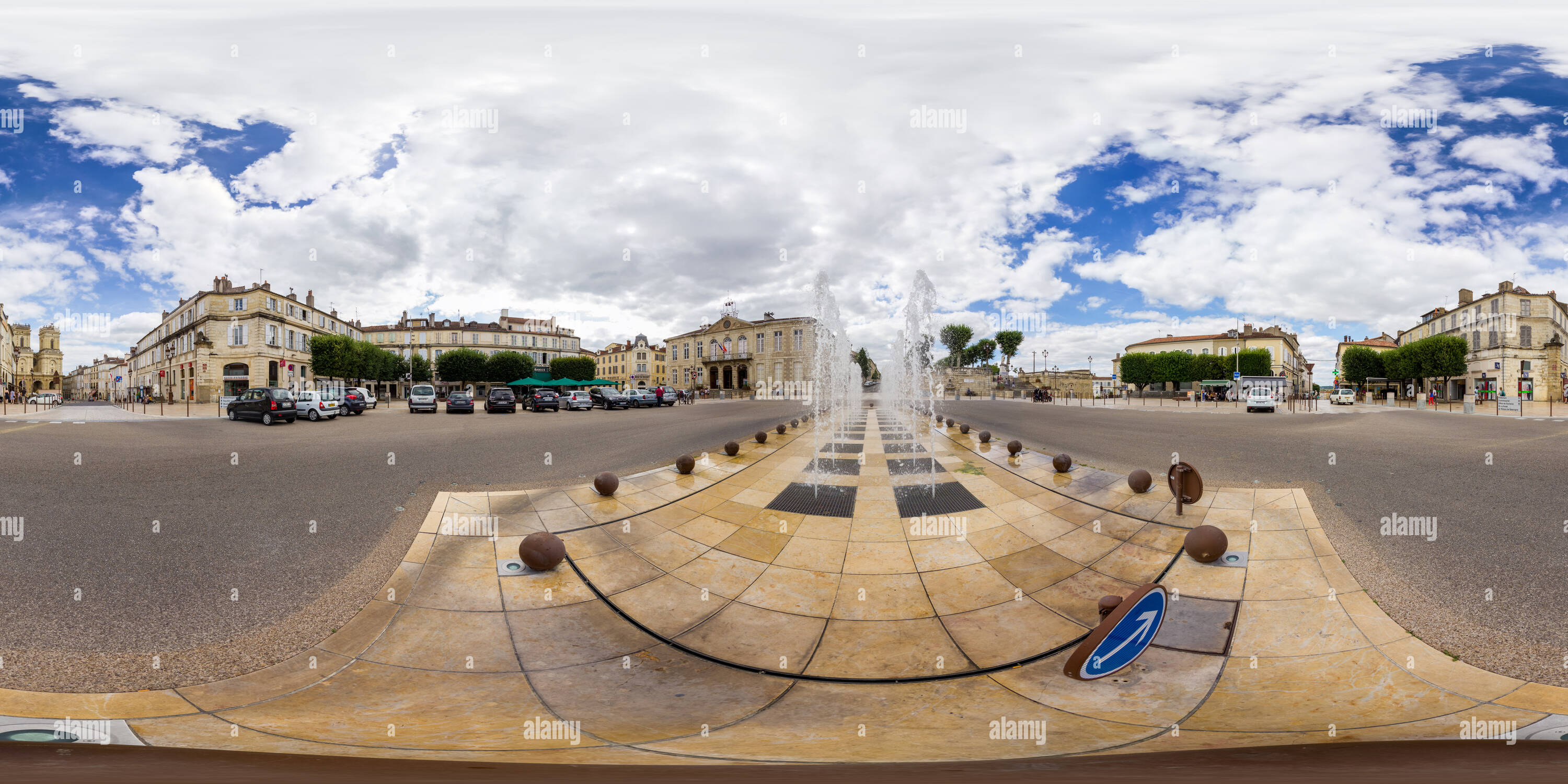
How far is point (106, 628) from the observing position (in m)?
3.99

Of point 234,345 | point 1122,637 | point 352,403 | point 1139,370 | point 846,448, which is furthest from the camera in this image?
point 1139,370

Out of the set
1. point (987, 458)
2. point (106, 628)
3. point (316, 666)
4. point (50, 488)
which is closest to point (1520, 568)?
point (987, 458)

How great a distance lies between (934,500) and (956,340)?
86.0m

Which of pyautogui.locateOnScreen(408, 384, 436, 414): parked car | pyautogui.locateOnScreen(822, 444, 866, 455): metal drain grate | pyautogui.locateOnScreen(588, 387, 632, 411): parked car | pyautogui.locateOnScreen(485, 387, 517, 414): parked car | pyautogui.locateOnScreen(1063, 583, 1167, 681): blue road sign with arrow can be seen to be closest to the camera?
pyautogui.locateOnScreen(1063, 583, 1167, 681): blue road sign with arrow

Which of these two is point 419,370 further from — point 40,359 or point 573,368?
point 40,359

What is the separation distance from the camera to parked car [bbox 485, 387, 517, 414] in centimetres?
3028

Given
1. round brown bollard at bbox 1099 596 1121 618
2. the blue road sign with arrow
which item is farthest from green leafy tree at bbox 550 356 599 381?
the blue road sign with arrow

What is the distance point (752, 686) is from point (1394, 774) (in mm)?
3023

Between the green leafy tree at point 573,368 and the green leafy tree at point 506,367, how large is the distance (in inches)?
181

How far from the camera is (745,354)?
73.6 meters

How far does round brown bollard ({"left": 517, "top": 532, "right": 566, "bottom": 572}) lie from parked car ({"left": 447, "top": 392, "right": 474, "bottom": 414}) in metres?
27.8

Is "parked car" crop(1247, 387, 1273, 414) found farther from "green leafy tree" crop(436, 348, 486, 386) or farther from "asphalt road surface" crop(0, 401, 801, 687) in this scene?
"green leafy tree" crop(436, 348, 486, 386)

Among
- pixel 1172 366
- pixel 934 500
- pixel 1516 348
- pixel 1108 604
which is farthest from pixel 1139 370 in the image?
pixel 1108 604

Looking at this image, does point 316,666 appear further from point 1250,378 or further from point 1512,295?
point 1512,295
